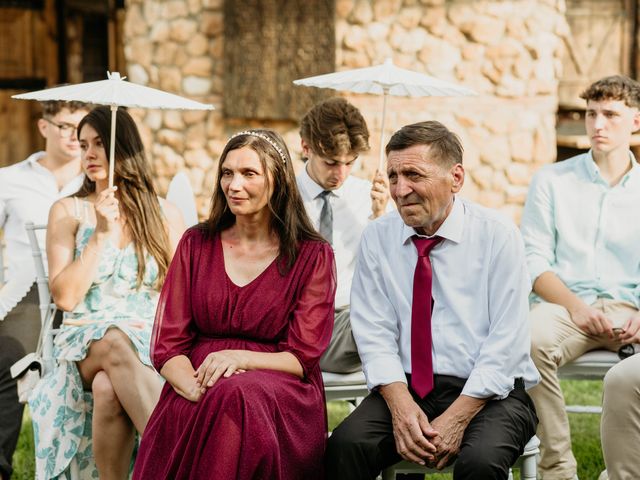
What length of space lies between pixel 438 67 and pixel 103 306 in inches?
190

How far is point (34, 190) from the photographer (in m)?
5.21

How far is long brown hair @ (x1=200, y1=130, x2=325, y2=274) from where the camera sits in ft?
12.8

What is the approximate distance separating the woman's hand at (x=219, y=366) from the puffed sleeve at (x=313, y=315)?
0.22m

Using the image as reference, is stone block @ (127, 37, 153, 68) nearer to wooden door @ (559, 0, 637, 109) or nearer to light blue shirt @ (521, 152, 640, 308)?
wooden door @ (559, 0, 637, 109)

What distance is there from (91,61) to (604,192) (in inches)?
319

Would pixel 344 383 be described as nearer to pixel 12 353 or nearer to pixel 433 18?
pixel 12 353

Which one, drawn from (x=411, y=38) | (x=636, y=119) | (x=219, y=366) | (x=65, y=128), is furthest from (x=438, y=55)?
(x=219, y=366)

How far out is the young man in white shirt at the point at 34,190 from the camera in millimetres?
4840

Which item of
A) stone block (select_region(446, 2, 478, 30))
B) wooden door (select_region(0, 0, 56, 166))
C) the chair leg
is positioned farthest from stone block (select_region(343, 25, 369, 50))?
the chair leg

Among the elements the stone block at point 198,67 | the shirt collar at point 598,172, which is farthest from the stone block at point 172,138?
the shirt collar at point 598,172

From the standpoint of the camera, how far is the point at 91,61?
11.7 metres

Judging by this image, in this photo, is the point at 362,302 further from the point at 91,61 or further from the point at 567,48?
the point at 91,61

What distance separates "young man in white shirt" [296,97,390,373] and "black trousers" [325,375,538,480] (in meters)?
0.91

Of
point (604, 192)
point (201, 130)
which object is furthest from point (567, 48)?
point (604, 192)
